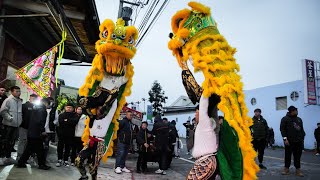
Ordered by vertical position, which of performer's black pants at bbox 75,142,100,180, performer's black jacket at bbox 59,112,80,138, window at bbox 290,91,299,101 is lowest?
performer's black pants at bbox 75,142,100,180

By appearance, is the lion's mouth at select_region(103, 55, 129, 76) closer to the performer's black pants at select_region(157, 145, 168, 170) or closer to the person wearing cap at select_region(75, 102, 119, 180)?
the person wearing cap at select_region(75, 102, 119, 180)

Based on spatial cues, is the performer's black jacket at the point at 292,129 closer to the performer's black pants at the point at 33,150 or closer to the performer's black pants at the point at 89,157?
the performer's black pants at the point at 89,157

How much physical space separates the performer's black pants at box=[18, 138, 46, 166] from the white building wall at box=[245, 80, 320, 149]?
19.5m

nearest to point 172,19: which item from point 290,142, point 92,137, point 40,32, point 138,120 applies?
point 92,137

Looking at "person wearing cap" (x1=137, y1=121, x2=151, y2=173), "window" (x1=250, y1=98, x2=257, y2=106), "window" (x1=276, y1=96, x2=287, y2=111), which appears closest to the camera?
"person wearing cap" (x1=137, y1=121, x2=151, y2=173)

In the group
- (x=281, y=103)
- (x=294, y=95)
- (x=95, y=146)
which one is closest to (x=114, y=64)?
(x=95, y=146)

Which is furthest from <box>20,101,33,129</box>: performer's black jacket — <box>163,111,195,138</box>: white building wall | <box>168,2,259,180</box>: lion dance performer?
<box>163,111,195,138</box>: white building wall

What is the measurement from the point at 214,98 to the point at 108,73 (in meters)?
2.10

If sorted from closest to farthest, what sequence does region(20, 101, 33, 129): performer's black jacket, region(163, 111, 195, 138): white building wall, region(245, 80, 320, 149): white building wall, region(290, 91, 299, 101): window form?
1. region(20, 101, 33, 129): performer's black jacket
2. region(245, 80, 320, 149): white building wall
3. region(290, 91, 299, 101): window
4. region(163, 111, 195, 138): white building wall

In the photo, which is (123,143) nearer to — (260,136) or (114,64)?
(260,136)

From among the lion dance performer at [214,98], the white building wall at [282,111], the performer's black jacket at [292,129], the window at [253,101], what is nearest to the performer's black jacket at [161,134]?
the performer's black jacket at [292,129]

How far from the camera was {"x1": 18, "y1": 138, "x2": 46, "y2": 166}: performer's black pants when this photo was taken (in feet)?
20.4

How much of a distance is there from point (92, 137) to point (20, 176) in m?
2.32

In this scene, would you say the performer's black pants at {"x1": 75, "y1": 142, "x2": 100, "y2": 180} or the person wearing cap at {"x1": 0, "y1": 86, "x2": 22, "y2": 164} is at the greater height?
the person wearing cap at {"x1": 0, "y1": 86, "x2": 22, "y2": 164}
